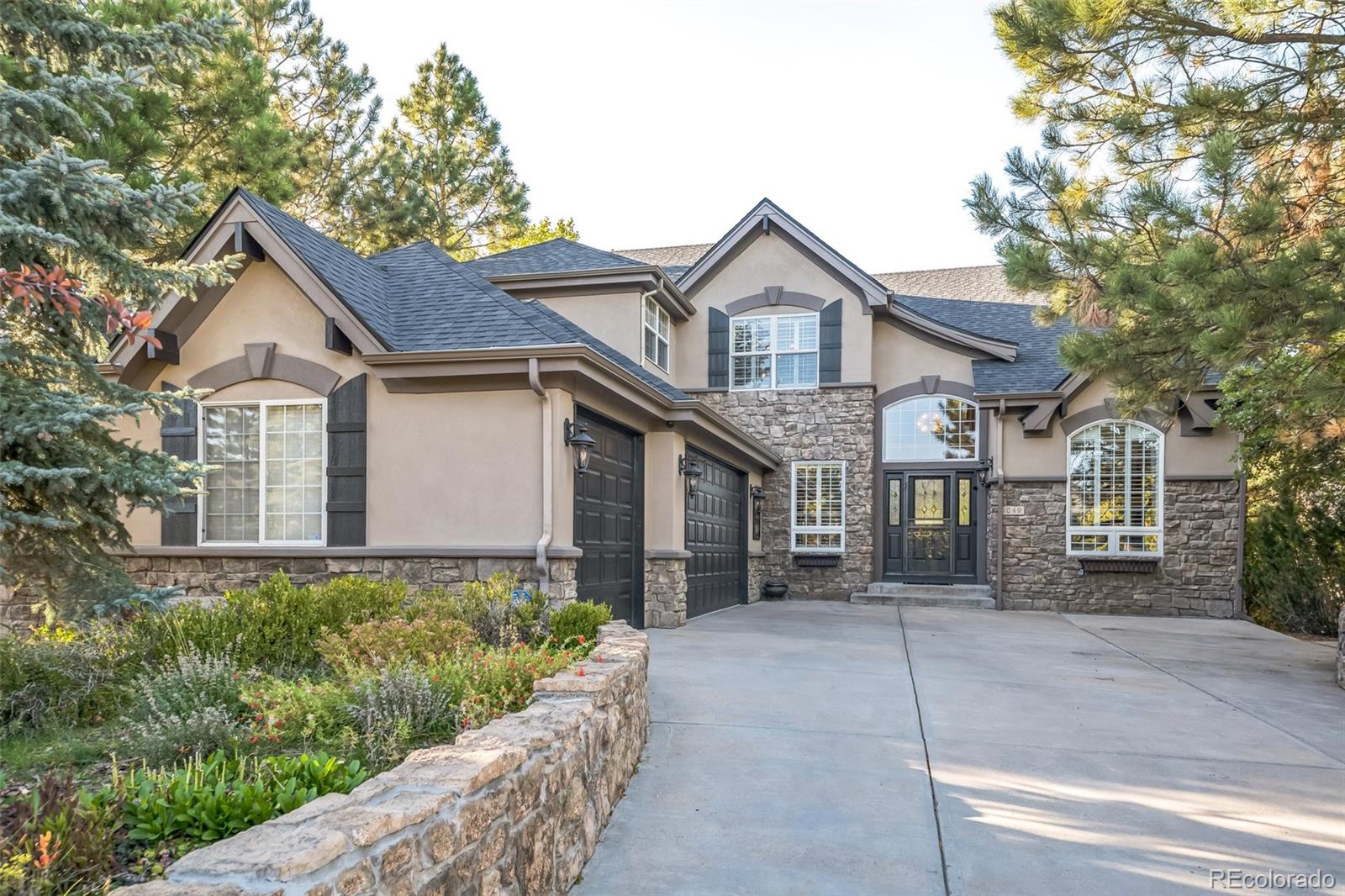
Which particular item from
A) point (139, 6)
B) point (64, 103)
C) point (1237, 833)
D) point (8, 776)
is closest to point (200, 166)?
point (139, 6)

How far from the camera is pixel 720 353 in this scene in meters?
16.6

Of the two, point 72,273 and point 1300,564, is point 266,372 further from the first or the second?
point 1300,564

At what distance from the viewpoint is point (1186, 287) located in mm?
6211

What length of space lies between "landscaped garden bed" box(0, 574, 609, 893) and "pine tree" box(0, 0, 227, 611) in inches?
29.5

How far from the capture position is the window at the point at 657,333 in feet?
47.5

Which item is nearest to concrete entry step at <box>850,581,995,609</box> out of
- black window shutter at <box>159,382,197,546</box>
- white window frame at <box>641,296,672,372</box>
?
white window frame at <box>641,296,672,372</box>

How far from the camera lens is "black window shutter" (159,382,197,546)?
9070mm

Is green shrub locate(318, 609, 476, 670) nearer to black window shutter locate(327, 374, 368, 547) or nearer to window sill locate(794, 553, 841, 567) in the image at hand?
black window shutter locate(327, 374, 368, 547)

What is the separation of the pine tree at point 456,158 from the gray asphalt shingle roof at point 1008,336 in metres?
12.5

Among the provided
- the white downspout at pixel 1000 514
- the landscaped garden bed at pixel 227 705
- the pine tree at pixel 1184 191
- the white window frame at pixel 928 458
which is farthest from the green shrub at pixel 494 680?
the white window frame at pixel 928 458

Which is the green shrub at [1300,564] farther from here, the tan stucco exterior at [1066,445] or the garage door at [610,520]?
the garage door at [610,520]

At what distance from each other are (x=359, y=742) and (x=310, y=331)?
20.0ft

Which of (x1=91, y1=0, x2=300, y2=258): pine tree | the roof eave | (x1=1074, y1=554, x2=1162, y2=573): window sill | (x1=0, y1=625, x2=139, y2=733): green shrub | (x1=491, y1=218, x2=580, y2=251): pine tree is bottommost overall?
(x1=1074, y1=554, x2=1162, y2=573): window sill

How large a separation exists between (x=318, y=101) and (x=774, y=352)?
13.2 metres
